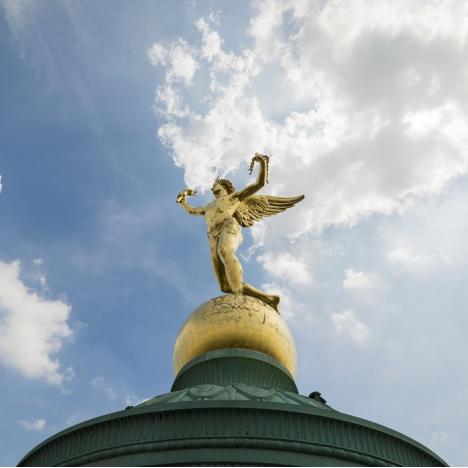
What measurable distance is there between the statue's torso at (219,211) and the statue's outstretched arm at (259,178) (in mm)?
251

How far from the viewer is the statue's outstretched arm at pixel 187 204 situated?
63.8 feet

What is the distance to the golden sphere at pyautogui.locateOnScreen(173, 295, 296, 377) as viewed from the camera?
48.1 feet

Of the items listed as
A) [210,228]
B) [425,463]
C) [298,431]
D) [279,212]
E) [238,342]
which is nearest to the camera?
[298,431]

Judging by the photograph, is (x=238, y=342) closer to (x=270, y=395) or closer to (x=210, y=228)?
(x=270, y=395)

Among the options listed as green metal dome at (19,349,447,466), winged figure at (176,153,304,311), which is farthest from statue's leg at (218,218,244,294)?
green metal dome at (19,349,447,466)

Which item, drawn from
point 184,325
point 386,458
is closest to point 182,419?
point 386,458

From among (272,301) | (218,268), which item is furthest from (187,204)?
(272,301)

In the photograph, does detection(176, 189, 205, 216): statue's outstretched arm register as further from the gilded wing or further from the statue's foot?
the statue's foot

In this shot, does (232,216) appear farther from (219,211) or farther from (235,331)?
(235,331)

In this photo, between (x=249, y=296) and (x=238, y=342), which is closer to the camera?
(x=238, y=342)

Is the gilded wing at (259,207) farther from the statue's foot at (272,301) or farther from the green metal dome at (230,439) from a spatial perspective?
the green metal dome at (230,439)

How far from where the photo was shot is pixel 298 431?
10.1m

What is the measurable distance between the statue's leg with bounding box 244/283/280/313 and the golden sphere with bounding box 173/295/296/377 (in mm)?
1286

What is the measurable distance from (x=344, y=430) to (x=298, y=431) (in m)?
0.72
